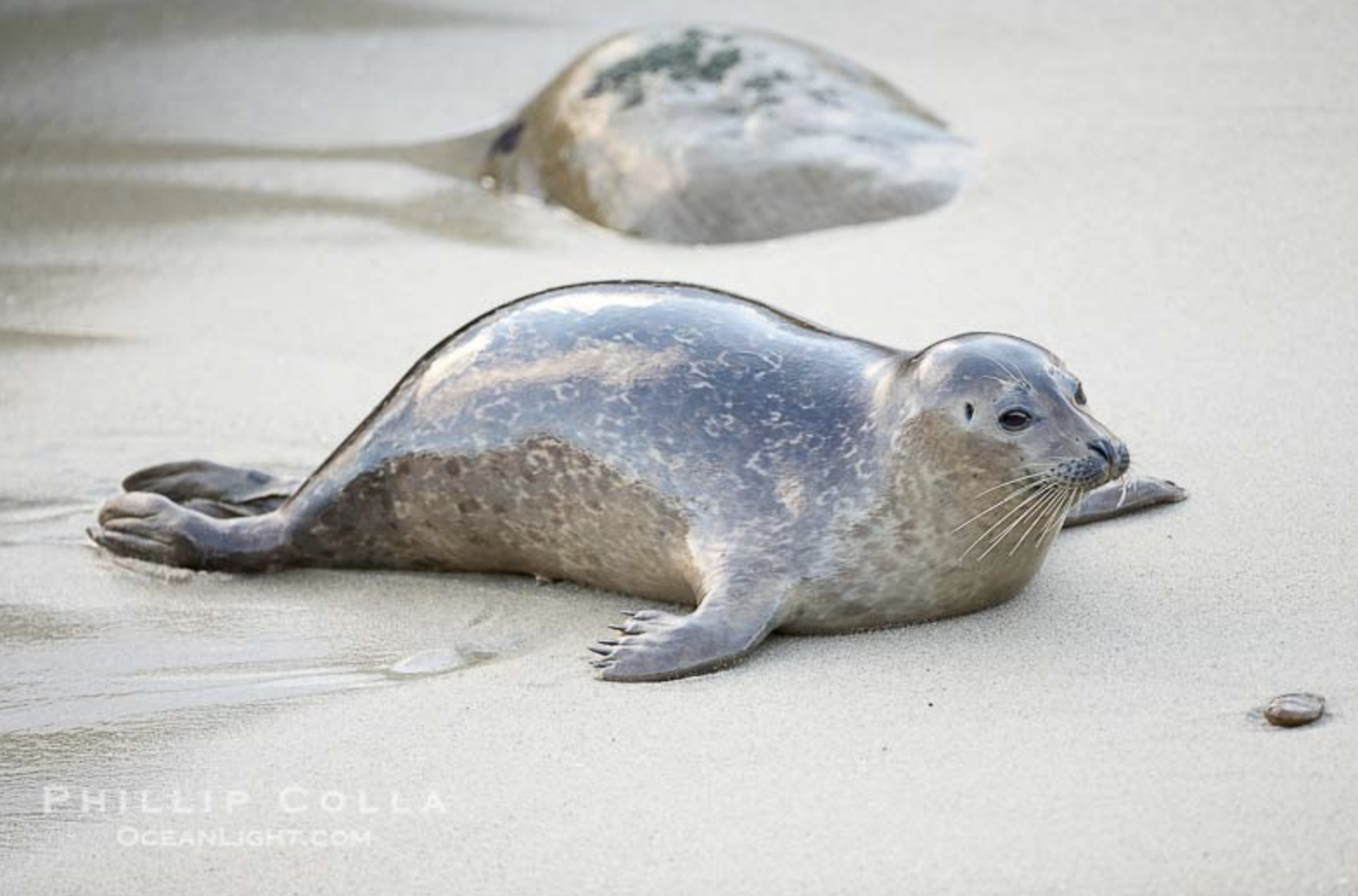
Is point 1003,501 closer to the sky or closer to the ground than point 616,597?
closer to the sky

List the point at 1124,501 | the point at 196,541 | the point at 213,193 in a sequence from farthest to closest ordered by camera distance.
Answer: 1. the point at 213,193
2. the point at 196,541
3. the point at 1124,501

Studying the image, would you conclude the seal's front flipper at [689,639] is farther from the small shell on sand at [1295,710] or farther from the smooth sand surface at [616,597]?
the small shell on sand at [1295,710]

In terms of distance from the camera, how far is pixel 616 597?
15.0 feet

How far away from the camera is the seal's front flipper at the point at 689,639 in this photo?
4000 millimetres

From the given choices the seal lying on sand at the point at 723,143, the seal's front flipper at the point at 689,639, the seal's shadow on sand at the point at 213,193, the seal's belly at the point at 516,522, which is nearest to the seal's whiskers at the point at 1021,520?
the seal's front flipper at the point at 689,639

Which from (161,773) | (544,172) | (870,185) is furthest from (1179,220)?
Answer: (161,773)

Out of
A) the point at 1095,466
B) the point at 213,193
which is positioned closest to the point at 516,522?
the point at 1095,466

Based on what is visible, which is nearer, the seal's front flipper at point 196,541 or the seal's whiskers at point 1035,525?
the seal's whiskers at point 1035,525

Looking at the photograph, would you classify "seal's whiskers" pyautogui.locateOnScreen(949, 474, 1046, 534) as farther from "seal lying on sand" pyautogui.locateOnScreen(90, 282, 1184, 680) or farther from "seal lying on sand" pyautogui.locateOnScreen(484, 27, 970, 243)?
"seal lying on sand" pyautogui.locateOnScreen(484, 27, 970, 243)

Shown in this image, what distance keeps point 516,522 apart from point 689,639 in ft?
2.29

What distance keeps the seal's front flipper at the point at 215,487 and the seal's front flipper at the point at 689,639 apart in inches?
49.2

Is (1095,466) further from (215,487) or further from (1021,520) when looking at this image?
(215,487)

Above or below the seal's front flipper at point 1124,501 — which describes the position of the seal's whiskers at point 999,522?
above

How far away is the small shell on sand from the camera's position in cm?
354
